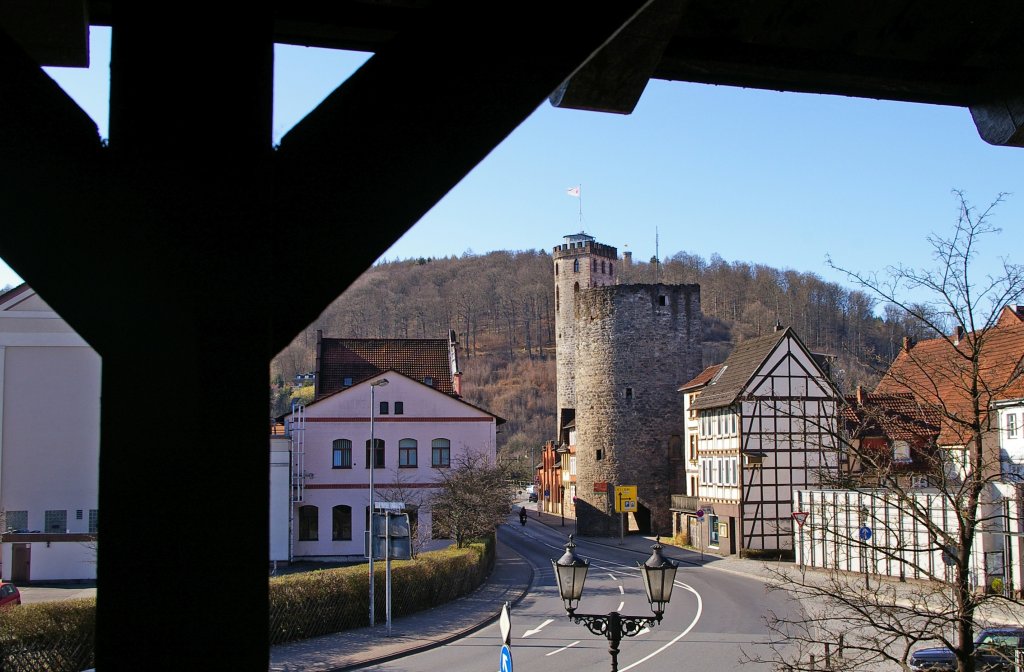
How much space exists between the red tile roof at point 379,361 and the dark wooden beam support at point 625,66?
36.4 meters

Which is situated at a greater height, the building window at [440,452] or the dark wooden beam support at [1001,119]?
the dark wooden beam support at [1001,119]

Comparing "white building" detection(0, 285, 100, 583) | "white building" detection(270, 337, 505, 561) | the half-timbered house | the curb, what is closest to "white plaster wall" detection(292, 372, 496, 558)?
"white building" detection(270, 337, 505, 561)

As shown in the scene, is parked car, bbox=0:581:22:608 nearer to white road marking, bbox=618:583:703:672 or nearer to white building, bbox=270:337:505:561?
white road marking, bbox=618:583:703:672

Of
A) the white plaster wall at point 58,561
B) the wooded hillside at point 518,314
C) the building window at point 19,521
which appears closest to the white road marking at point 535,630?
the white plaster wall at point 58,561

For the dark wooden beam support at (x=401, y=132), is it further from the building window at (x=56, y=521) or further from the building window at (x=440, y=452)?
the building window at (x=440, y=452)

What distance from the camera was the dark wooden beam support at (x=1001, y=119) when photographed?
8.61 feet

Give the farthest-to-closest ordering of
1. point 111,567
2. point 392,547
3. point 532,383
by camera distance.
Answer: point 532,383 < point 392,547 < point 111,567

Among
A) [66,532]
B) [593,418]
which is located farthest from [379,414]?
[593,418]

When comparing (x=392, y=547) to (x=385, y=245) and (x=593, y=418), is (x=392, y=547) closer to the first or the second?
(x=385, y=245)

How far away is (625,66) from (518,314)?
420ft

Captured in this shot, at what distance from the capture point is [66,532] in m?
29.7

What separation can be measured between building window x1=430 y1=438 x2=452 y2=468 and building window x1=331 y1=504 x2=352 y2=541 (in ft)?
10.9

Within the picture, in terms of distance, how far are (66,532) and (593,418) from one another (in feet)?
77.7

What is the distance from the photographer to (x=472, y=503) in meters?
29.3
